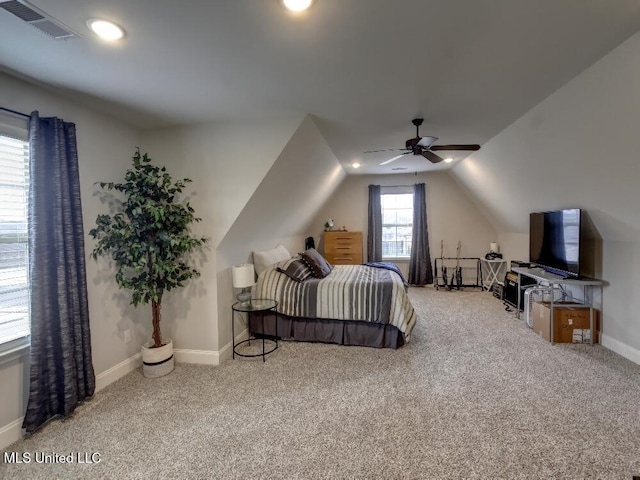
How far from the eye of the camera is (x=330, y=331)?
3.57 metres

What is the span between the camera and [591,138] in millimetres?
2555

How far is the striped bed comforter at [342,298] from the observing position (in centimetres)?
338

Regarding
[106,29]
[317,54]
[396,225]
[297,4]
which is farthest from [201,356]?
[396,225]

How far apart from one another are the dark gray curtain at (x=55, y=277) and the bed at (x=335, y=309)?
5.91 ft

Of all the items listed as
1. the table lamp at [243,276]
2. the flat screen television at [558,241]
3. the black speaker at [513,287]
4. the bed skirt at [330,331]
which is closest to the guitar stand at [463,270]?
the black speaker at [513,287]

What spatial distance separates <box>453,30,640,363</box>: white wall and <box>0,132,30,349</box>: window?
→ 4028mm

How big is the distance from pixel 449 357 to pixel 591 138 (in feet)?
7.73

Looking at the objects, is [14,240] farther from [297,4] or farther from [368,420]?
[368,420]

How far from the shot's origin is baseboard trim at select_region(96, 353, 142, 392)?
262 centimetres

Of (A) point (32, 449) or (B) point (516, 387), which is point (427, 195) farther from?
(A) point (32, 449)

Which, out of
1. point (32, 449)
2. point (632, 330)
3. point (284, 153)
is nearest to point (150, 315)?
point (32, 449)

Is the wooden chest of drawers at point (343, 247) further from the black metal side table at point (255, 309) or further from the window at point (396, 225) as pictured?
the black metal side table at point (255, 309)

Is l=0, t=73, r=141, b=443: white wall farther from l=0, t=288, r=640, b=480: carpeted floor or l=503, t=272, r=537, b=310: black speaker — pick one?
l=503, t=272, r=537, b=310: black speaker

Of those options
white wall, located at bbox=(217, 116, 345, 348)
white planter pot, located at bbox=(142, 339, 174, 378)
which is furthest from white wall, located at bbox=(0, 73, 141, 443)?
white wall, located at bbox=(217, 116, 345, 348)
